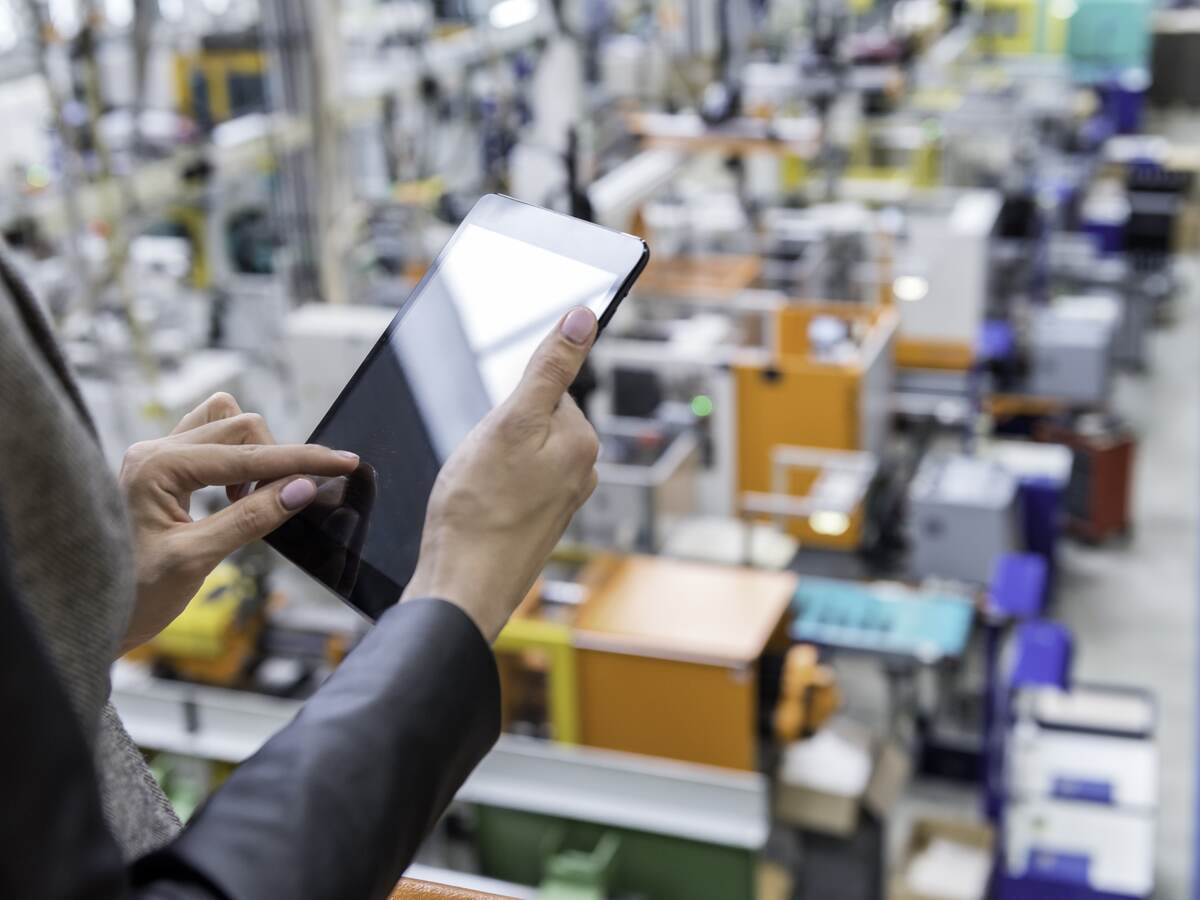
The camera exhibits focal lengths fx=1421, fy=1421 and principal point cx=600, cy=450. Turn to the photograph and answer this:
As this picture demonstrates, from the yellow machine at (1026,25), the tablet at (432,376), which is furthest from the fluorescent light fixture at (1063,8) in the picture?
the tablet at (432,376)

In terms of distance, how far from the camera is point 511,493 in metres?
0.90

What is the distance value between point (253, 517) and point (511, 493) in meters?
0.27

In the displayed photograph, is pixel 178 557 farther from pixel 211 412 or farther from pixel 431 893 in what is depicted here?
pixel 431 893

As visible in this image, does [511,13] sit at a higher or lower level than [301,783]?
higher

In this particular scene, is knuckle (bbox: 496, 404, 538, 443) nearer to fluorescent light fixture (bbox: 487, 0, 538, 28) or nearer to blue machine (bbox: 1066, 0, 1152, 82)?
fluorescent light fixture (bbox: 487, 0, 538, 28)

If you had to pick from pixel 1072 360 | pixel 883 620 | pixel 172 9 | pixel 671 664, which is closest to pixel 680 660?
pixel 671 664

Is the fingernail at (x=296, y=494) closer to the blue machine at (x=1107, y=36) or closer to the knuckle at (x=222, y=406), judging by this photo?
the knuckle at (x=222, y=406)

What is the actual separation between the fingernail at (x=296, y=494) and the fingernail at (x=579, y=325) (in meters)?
0.25

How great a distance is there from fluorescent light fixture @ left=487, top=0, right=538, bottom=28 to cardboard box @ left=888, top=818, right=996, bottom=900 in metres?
7.18

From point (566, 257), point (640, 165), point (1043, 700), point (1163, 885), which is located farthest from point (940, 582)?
point (566, 257)

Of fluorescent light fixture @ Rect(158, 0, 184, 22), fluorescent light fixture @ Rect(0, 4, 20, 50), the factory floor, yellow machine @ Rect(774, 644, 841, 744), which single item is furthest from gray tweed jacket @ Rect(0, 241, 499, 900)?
fluorescent light fixture @ Rect(158, 0, 184, 22)

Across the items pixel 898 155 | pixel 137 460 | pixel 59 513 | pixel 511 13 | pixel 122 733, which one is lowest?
pixel 898 155

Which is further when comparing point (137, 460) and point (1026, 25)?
point (1026, 25)

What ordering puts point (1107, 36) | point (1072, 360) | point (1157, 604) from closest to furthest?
point (1157, 604)
point (1072, 360)
point (1107, 36)
